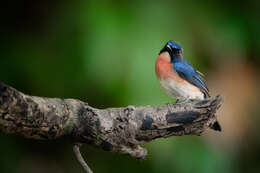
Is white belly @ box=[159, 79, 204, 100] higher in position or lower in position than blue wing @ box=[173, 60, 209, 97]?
lower

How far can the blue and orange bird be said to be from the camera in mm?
3887

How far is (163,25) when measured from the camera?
184 inches

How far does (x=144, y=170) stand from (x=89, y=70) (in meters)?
1.15

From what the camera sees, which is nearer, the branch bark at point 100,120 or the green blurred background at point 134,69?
the branch bark at point 100,120

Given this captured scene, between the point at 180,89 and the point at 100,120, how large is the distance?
1226mm

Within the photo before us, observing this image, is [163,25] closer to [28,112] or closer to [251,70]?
[251,70]

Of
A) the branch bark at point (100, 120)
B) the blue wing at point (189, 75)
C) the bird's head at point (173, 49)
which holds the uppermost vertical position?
the bird's head at point (173, 49)

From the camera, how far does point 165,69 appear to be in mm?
3941

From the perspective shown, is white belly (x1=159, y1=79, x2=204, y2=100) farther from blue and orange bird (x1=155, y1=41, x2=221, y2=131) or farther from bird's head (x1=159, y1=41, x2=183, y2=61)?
bird's head (x1=159, y1=41, x2=183, y2=61)

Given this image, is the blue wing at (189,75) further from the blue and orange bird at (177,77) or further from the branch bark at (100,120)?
the branch bark at (100,120)

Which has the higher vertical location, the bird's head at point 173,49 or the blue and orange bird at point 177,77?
the bird's head at point 173,49

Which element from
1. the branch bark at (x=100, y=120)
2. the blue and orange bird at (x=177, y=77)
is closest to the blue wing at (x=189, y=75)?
the blue and orange bird at (x=177, y=77)

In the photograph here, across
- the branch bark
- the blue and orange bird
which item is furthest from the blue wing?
the branch bark

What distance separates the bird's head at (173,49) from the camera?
3898mm
